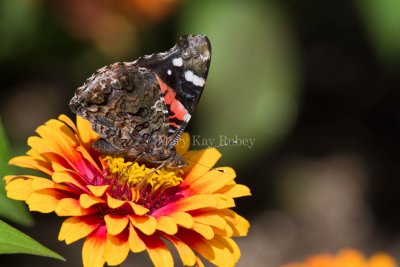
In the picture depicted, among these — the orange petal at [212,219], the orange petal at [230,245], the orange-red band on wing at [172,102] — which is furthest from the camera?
the orange-red band on wing at [172,102]

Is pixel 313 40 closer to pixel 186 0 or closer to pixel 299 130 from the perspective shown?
pixel 299 130

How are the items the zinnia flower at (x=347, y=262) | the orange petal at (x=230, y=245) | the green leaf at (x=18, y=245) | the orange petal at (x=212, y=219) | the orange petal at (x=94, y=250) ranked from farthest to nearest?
the zinnia flower at (x=347, y=262), the orange petal at (x=230, y=245), the orange petal at (x=212, y=219), the orange petal at (x=94, y=250), the green leaf at (x=18, y=245)

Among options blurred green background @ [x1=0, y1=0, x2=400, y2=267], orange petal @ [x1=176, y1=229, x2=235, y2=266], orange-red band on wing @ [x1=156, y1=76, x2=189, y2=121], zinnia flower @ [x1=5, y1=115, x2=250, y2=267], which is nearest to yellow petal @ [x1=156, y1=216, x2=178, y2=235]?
zinnia flower @ [x1=5, y1=115, x2=250, y2=267]

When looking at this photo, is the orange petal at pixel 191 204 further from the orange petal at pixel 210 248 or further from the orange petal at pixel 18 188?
the orange petal at pixel 18 188

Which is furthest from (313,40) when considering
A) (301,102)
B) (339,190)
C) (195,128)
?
(195,128)

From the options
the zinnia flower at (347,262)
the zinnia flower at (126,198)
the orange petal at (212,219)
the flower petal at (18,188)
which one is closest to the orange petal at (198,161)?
the zinnia flower at (126,198)

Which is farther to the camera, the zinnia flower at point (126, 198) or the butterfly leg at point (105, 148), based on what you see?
the butterfly leg at point (105, 148)

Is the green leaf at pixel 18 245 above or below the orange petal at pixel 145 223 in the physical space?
below

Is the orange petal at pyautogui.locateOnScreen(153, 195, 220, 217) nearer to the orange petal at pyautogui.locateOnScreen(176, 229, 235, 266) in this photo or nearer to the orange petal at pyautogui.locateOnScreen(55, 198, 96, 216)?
the orange petal at pyautogui.locateOnScreen(176, 229, 235, 266)
